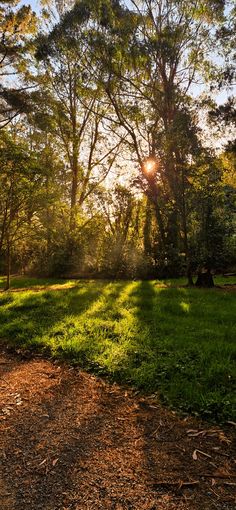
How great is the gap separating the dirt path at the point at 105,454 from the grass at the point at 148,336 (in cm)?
41

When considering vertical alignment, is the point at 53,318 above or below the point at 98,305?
below

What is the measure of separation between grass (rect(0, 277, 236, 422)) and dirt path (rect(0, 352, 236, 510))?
41 cm

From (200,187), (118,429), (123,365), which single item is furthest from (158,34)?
(118,429)

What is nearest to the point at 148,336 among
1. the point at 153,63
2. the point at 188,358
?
the point at 188,358

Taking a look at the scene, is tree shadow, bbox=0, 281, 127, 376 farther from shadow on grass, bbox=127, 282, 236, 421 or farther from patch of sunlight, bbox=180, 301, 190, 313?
patch of sunlight, bbox=180, 301, 190, 313

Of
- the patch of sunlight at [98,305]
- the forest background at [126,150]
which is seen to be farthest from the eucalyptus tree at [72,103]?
the patch of sunlight at [98,305]

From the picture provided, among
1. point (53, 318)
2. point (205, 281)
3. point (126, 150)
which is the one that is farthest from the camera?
point (126, 150)

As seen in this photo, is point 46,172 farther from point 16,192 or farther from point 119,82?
point 119,82

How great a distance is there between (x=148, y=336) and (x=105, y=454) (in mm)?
3206

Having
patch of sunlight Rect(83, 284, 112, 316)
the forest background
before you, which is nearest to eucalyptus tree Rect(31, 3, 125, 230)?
the forest background

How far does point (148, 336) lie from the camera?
20.1 ft

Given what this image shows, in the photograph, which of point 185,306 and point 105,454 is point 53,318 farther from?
point 105,454

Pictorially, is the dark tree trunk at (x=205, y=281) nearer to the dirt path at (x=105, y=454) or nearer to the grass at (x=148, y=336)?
the grass at (x=148, y=336)

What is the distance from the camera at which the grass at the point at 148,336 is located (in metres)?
4.24
